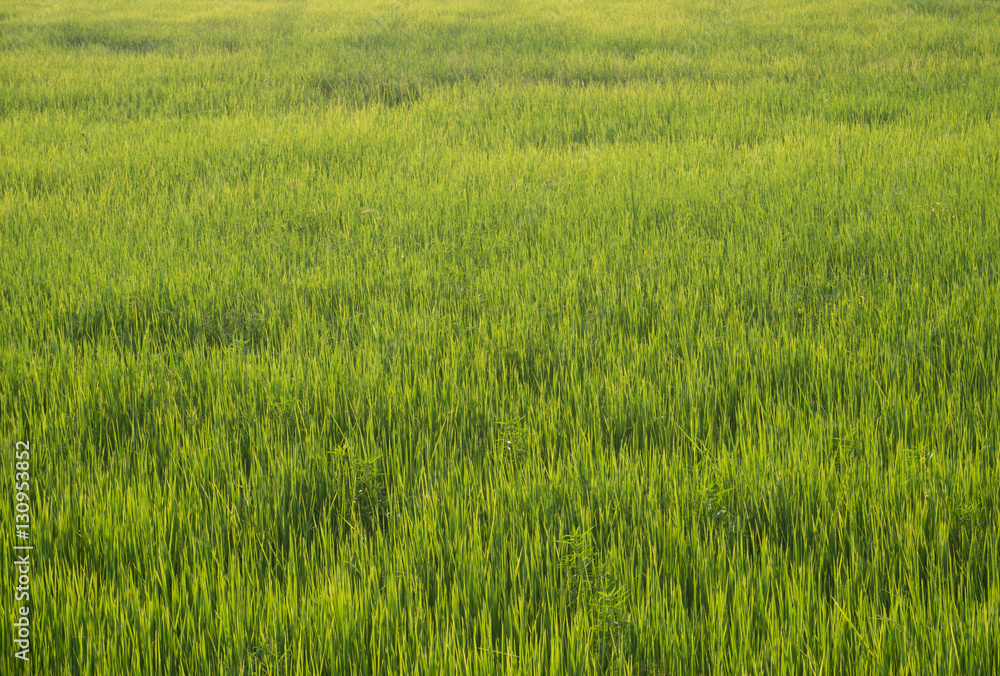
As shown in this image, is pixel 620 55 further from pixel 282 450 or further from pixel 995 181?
pixel 282 450

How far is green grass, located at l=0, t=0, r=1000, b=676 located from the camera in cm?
160

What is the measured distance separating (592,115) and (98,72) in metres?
7.15

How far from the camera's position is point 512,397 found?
8.62 feet

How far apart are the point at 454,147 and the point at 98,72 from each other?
6.54 metres

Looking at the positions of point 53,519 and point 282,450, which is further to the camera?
point 282,450

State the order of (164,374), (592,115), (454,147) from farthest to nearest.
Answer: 1. (592,115)
2. (454,147)
3. (164,374)

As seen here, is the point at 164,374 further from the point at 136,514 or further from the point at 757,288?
the point at 757,288

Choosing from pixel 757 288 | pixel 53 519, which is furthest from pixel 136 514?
pixel 757 288

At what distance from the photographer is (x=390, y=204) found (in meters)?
5.00

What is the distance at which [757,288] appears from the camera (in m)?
3.42

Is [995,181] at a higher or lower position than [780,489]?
higher

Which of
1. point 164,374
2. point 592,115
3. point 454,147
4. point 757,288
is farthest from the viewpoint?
point 592,115

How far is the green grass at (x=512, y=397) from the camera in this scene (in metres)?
1.60

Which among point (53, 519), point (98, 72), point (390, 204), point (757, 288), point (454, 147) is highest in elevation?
point (98, 72)
